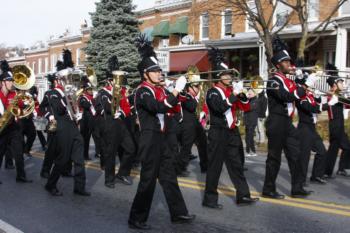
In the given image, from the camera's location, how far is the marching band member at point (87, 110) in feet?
40.5

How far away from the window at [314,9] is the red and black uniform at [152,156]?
19.6 metres

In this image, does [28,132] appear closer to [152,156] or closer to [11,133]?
[11,133]

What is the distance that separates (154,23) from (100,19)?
5645mm

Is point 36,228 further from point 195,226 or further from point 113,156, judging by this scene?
point 113,156

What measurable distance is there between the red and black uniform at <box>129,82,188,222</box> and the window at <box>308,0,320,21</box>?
1964 centimetres

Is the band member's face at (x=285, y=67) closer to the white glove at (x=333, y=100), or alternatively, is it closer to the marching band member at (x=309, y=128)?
the marching band member at (x=309, y=128)

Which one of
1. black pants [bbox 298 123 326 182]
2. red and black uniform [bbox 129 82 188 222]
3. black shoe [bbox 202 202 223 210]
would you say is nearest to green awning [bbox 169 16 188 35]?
black pants [bbox 298 123 326 182]

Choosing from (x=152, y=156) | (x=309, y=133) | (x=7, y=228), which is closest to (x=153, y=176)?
(x=152, y=156)

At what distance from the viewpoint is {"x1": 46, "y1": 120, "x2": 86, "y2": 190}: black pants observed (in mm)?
8492

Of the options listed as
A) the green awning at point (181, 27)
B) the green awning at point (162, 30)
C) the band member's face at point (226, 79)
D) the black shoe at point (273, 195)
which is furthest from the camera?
the green awning at point (162, 30)

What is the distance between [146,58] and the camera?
668 centimetres

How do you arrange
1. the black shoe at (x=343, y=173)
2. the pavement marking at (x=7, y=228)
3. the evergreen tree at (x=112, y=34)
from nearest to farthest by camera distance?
1. the pavement marking at (x=7, y=228)
2. the black shoe at (x=343, y=173)
3. the evergreen tree at (x=112, y=34)

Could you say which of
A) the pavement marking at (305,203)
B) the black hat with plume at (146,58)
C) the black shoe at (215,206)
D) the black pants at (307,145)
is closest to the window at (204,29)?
the black pants at (307,145)

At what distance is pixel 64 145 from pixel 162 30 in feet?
85.3
